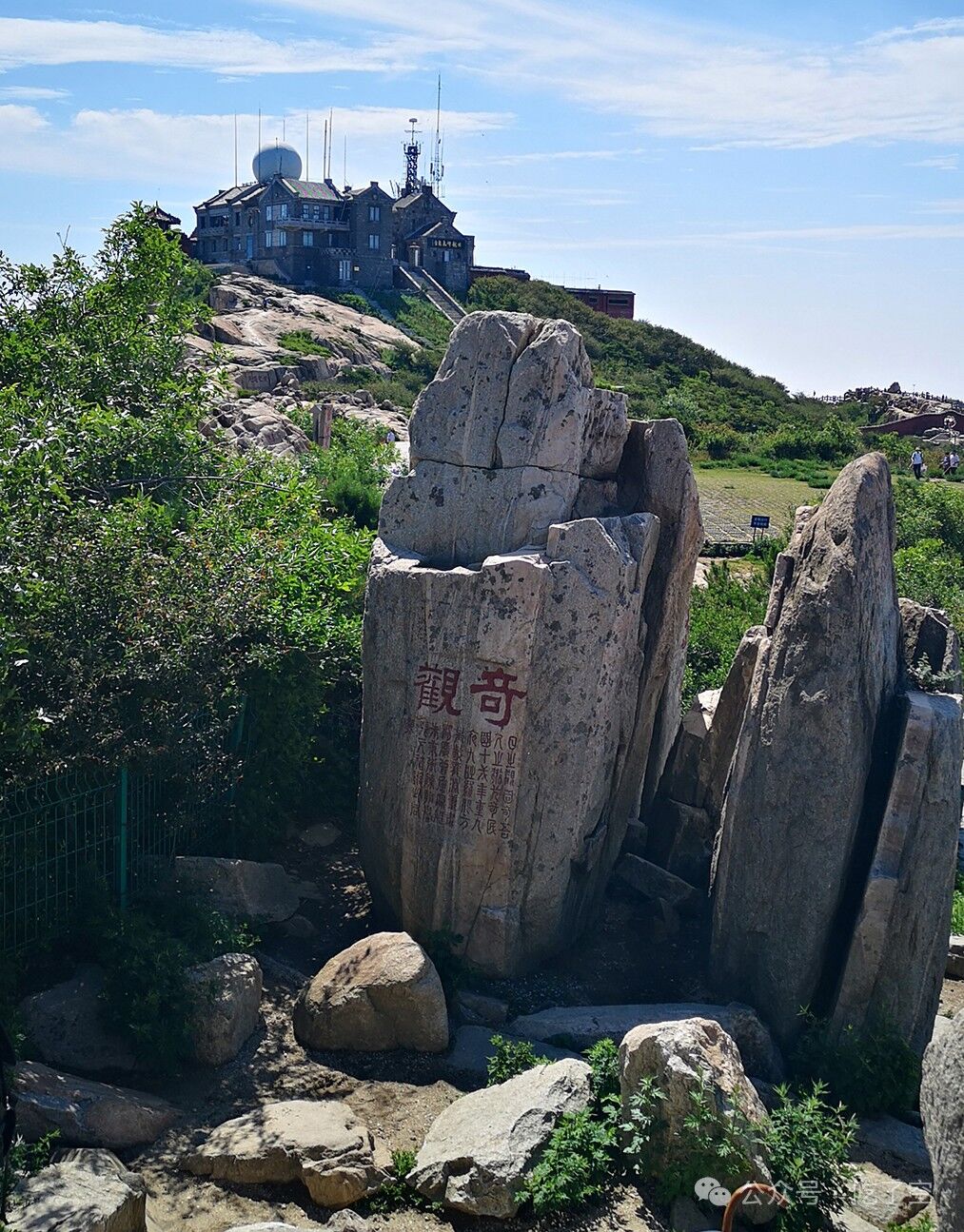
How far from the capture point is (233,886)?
29.3 feet

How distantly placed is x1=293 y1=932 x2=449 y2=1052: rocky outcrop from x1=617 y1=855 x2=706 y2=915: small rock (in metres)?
2.51

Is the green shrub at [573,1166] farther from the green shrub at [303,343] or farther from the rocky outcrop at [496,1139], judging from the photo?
the green shrub at [303,343]

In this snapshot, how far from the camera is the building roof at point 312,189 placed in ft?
200

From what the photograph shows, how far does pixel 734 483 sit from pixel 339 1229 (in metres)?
28.5

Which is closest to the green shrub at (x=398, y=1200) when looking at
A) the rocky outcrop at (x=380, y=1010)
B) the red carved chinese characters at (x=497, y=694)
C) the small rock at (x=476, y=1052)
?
the small rock at (x=476, y=1052)

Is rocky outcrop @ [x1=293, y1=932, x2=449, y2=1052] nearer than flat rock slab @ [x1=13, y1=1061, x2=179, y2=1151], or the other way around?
flat rock slab @ [x1=13, y1=1061, x2=179, y2=1151]

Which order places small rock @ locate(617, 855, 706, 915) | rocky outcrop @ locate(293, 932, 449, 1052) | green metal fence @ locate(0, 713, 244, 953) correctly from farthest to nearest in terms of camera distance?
small rock @ locate(617, 855, 706, 915) < rocky outcrop @ locate(293, 932, 449, 1052) < green metal fence @ locate(0, 713, 244, 953)

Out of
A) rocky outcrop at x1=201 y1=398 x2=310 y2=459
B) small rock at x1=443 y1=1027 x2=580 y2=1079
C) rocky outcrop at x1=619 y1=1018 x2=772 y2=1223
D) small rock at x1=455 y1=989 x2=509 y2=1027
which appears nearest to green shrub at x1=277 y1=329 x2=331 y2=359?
rocky outcrop at x1=201 y1=398 x2=310 y2=459

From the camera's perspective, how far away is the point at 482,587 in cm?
877

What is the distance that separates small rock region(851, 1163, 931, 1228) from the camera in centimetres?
629

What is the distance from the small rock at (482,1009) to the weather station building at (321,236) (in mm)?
56333

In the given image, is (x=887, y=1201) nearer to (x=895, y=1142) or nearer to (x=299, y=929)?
(x=895, y=1142)

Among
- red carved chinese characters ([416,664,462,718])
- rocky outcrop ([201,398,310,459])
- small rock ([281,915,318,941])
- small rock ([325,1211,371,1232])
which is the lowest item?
small rock ([325,1211,371,1232])

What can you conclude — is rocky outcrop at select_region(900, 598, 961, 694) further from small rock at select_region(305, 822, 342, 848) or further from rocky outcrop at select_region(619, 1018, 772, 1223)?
small rock at select_region(305, 822, 342, 848)
